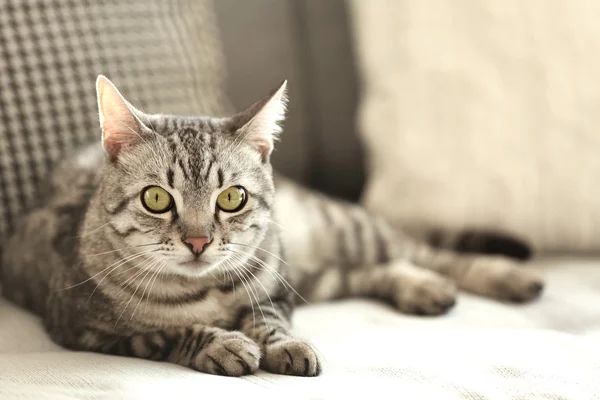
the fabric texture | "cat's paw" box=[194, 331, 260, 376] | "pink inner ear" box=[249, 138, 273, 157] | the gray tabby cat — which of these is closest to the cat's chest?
the gray tabby cat

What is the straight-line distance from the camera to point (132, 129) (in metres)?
0.99

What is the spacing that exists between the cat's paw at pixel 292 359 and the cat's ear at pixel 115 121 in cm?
37

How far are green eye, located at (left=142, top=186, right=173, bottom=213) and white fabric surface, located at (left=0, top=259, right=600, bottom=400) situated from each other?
0.22 m

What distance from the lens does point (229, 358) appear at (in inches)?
34.8

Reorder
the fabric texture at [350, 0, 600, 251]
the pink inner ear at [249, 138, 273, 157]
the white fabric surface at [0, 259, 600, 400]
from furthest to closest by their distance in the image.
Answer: the fabric texture at [350, 0, 600, 251] → the pink inner ear at [249, 138, 273, 157] → the white fabric surface at [0, 259, 600, 400]

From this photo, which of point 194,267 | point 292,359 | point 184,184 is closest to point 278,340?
point 292,359

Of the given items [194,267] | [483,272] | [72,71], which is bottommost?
[483,272]

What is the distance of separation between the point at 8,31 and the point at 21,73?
0.27ft

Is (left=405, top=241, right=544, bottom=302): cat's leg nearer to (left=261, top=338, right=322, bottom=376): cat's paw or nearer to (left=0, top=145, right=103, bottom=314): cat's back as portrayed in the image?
(left=261, top=338, right=322, bottom=376): cat's paw

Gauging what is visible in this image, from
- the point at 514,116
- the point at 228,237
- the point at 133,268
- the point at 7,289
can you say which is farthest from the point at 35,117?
the point at 514,116

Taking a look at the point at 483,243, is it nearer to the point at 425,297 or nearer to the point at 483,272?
the point at 483,272

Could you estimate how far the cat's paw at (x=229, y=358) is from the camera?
880mm

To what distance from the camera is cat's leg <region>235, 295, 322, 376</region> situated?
0.89m

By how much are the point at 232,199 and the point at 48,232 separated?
40cm
